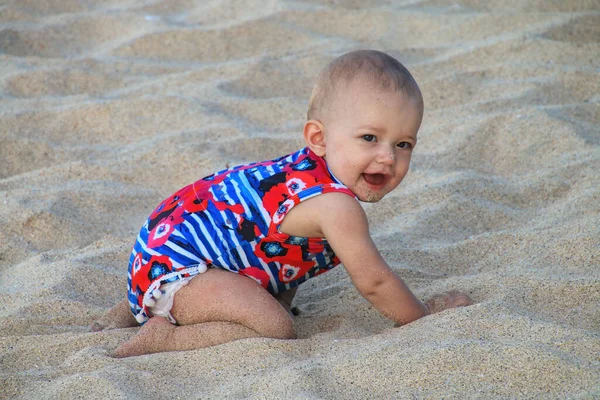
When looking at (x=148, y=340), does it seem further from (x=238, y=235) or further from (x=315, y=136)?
(x=315, y=136)

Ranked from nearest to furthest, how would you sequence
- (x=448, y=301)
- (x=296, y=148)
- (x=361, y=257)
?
(x=361, y=257)
(x=448, y=301)
(x=296, y=148)

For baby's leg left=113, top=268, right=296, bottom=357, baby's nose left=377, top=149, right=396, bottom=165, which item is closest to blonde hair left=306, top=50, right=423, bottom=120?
baby's nose left=377, top=149, right=396, bottom=165

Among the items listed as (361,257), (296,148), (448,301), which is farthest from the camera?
(296,148)

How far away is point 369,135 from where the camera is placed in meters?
2.26

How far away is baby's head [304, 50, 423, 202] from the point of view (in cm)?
222

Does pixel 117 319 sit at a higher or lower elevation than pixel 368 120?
lower

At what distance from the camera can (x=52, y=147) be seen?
11.9 feet

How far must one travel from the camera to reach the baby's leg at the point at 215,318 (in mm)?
2201

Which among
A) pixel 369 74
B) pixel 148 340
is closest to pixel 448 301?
pixel 369 74

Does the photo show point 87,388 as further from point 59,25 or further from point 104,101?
point 59,25

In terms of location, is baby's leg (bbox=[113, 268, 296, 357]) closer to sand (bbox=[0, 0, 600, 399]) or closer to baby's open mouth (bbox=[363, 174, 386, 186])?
sand (bbox=[0, 0, 600, 399])

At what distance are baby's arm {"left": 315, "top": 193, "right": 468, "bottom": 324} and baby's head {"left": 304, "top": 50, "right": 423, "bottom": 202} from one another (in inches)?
4.4

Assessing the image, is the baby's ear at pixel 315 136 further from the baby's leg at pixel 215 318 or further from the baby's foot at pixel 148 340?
the baby's foot at pixel 148 340

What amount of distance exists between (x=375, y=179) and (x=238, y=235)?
0.42 m
